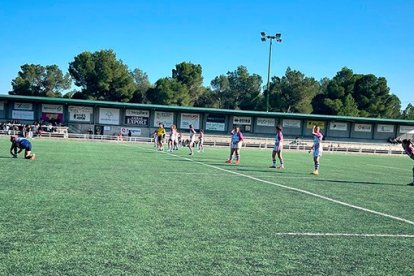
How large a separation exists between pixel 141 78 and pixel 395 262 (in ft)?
427

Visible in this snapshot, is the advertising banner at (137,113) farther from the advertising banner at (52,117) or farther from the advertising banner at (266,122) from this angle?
the advertising banner at (266,122)

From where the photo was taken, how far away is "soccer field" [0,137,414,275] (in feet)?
14.2

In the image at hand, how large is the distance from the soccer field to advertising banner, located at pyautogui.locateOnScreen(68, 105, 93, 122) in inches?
1748

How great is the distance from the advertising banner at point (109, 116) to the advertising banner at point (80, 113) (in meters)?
1.36

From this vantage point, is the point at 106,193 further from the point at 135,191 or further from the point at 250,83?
the point at 250,83

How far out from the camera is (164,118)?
181 feet

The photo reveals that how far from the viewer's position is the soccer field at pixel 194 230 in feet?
14.2

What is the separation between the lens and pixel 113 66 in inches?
3046

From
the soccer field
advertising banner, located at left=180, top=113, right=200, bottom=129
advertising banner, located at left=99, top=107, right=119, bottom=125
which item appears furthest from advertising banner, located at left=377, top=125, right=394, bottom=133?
the soccer field

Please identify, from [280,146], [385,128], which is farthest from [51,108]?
[385,128]

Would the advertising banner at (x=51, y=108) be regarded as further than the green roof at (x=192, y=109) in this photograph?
Yes

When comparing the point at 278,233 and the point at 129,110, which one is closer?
the point at 278,233

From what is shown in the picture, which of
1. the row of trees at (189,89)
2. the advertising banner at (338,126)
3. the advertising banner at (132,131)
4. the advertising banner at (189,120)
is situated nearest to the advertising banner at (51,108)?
the advertising banner at (132,131)

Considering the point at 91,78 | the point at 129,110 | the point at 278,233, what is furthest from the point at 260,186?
the point at 91,78
